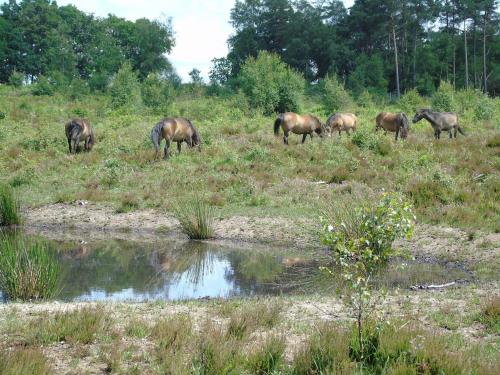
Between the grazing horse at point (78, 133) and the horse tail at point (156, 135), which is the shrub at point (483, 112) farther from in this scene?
the grazing horse at point (78, 133)

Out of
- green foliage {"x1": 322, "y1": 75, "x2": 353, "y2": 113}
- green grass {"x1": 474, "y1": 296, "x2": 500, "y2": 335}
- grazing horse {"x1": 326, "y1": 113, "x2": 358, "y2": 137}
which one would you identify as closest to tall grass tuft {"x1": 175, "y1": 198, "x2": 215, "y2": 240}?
green grass {"x1": 474, "y1": 296, "x2": 500, "y2": 335}

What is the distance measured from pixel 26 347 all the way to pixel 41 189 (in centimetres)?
1331

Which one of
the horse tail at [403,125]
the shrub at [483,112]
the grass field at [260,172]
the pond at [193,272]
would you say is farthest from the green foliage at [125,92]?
the pond at [193,272]

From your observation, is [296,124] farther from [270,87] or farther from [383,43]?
[383,43]

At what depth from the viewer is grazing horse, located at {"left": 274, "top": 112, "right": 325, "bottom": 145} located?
23000 millimetres

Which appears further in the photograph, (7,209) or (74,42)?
(74,42)

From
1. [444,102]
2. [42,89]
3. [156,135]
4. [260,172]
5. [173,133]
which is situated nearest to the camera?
[260,172]

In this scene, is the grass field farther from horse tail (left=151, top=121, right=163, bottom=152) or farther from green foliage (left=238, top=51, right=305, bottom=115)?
green foliage (left=238, top=51, right=305, bottom=115)

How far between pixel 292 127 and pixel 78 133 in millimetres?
8416

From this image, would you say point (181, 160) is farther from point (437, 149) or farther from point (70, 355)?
point (70, 355)

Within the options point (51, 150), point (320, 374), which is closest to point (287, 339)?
point (320, 374)

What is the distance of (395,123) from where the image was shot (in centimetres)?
2428

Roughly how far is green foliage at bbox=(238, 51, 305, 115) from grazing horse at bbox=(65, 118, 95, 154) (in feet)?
49.1

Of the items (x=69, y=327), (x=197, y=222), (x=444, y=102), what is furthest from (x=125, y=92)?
(x=69, y=327)
